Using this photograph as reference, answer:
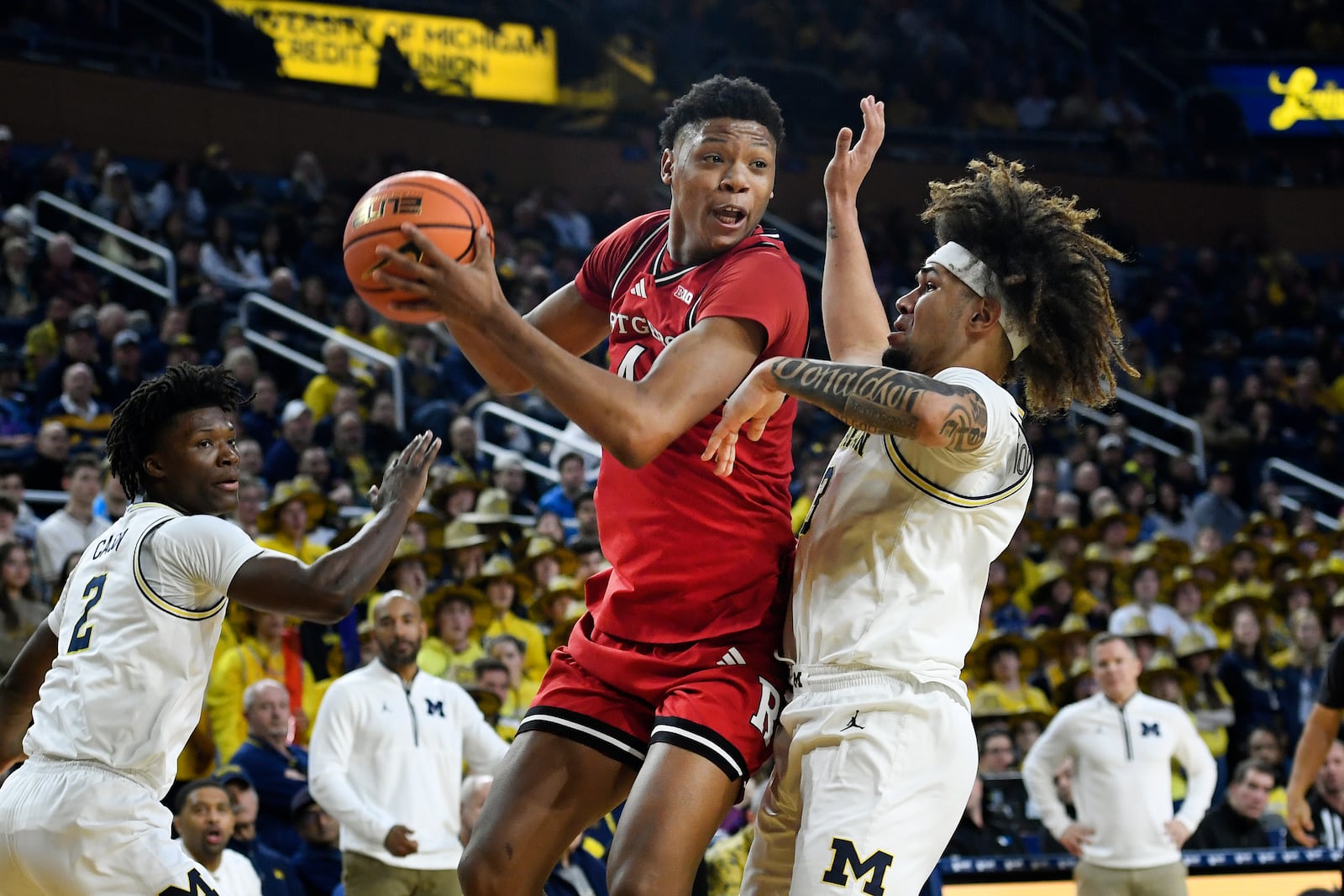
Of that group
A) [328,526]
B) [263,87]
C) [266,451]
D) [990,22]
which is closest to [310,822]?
[328,526]

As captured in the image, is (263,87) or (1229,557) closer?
(1229,557)

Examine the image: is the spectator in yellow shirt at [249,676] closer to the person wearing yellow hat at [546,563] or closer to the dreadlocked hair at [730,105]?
the person wearing yellow hat at [546,563]

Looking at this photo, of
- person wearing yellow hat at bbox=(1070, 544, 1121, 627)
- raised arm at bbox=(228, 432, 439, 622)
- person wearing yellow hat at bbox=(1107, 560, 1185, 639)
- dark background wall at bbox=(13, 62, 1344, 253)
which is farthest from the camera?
dark background wall at bbox=(13, 62, 1344, 253)

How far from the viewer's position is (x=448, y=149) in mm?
17453

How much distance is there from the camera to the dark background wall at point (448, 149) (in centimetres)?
1515

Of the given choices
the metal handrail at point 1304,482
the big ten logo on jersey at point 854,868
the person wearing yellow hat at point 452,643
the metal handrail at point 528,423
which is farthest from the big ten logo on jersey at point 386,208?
the metal handrail at point 1304,482

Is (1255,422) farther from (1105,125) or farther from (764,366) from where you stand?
(764,366)

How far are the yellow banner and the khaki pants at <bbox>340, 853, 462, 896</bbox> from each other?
11979 millimetres

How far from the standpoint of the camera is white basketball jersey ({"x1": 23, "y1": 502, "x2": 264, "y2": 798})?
401 cm

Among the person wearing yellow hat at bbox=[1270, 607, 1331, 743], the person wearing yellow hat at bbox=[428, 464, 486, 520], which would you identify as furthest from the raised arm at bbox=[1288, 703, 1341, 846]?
the person wearing yellow hat at bbox=[428, 464, 486, 520]

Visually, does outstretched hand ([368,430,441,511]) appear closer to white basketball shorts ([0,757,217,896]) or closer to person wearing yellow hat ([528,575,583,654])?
white basketball shorts ([0,757,217,896])

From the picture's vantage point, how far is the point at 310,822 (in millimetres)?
7969

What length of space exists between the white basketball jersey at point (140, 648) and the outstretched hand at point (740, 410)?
1323 mm

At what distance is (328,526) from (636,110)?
35.1 feet
